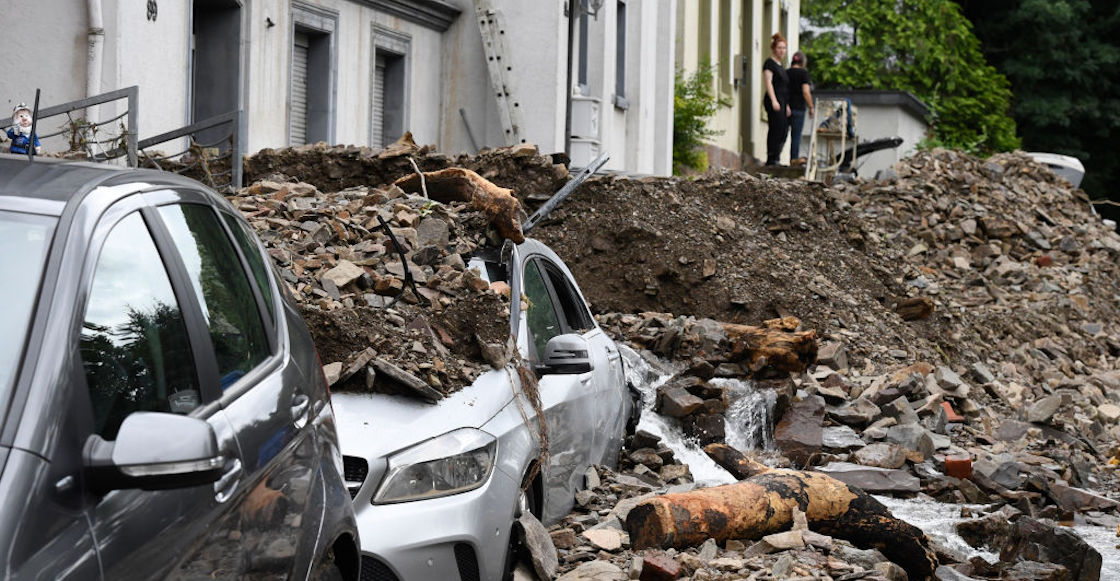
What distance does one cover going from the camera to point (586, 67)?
23.2 metres

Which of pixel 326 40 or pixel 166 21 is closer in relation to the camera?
pixel 166 21

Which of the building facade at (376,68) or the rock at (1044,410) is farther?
the rock at (1044,410)

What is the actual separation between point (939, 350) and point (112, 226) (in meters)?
15.3

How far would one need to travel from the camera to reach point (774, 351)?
13.2 m

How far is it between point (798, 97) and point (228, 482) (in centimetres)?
2545

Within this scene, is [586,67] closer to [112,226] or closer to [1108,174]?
[112,226]

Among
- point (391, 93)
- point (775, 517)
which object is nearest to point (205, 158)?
point (391, 93)

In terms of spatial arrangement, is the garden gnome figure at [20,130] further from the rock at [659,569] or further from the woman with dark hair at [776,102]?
the woman with dark hair at [776,102]

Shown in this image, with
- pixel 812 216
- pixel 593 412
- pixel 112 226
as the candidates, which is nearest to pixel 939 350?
pixel 812 216

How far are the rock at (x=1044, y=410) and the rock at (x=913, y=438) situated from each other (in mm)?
2746

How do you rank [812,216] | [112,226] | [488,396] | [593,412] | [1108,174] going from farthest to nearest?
[1108,174] → [812,216] → [593,412] → [488,396] → [112,226]

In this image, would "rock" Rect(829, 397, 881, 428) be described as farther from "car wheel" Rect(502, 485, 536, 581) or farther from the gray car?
the gray car

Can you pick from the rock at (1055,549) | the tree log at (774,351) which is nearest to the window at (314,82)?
the tree log at (774,351)

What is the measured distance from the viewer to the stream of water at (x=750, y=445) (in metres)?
9.23
